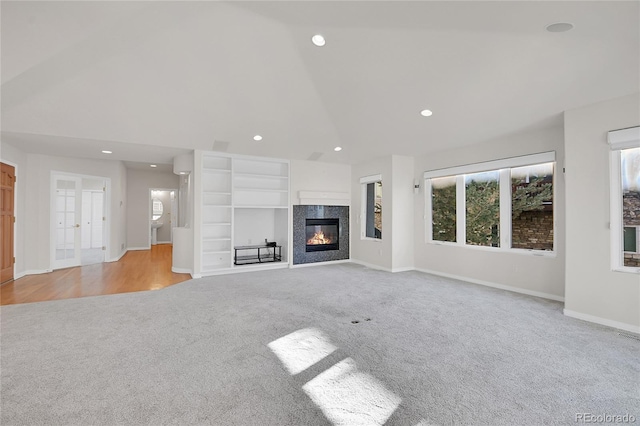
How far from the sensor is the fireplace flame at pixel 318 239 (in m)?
7.31

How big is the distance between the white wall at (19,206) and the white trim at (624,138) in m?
9.09

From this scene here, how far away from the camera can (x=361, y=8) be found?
3.02m

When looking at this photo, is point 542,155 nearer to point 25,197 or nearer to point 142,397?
point 142,397

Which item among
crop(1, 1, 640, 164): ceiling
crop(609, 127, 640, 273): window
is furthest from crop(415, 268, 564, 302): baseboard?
crop(1, 1, 640, 164): ceiling

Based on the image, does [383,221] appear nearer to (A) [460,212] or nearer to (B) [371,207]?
(B) [371,207]

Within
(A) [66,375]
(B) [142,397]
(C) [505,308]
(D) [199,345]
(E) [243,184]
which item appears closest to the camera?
(B) [142,397]

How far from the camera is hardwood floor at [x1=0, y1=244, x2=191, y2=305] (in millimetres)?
4633

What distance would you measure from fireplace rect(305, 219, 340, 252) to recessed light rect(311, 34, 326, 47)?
4.22m

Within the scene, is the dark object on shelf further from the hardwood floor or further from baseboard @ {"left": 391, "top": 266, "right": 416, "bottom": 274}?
baseboard @ {"left": 391, "top": 266, "right": 416, "bottom": 274}

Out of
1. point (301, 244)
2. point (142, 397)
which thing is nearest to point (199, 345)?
point (142, 397)

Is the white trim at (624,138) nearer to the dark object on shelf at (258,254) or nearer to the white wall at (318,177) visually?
the white wall at (318,177)

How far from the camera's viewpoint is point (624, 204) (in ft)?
11.4

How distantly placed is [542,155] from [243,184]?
5.58 m

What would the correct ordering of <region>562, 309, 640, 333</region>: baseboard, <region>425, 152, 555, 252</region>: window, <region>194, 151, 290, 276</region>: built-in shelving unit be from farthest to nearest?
<region>194, 151, 290, 276</region>: built-in shelving unit → <region>425, 152, 555, 252</region>: window → <region>562, 309, 640, 333</region>: baseboard
